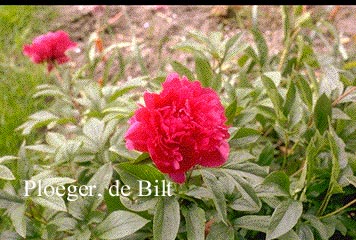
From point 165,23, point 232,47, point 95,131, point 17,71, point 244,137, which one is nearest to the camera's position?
point 244,137

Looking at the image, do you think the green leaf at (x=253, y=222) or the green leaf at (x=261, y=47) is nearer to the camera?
the green leaf at (x=253, y=222)

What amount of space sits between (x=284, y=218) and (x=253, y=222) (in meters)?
0.08

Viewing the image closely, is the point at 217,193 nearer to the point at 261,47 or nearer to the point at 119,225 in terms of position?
the point at 119,225

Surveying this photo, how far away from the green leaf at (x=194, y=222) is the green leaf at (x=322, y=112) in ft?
1.13

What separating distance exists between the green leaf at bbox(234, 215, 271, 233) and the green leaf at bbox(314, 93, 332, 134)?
0.84 ft

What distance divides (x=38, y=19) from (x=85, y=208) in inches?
64.5

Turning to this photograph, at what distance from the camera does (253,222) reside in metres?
1.00

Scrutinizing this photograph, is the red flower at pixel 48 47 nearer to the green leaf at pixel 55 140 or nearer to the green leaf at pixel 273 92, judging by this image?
the green leaf at pixel 55 140

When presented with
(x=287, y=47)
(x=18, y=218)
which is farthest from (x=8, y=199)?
(x=287, y=47)

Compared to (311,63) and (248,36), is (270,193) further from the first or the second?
(248,36)

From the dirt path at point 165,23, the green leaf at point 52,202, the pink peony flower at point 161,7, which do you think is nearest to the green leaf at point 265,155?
the green leaf at point 52,202

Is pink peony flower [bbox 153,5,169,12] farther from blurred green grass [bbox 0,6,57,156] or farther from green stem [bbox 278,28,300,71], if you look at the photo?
green stem [bbox 278,28,300,71]

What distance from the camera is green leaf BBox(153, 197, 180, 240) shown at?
2.93ft

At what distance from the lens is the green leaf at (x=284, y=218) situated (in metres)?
0.91
